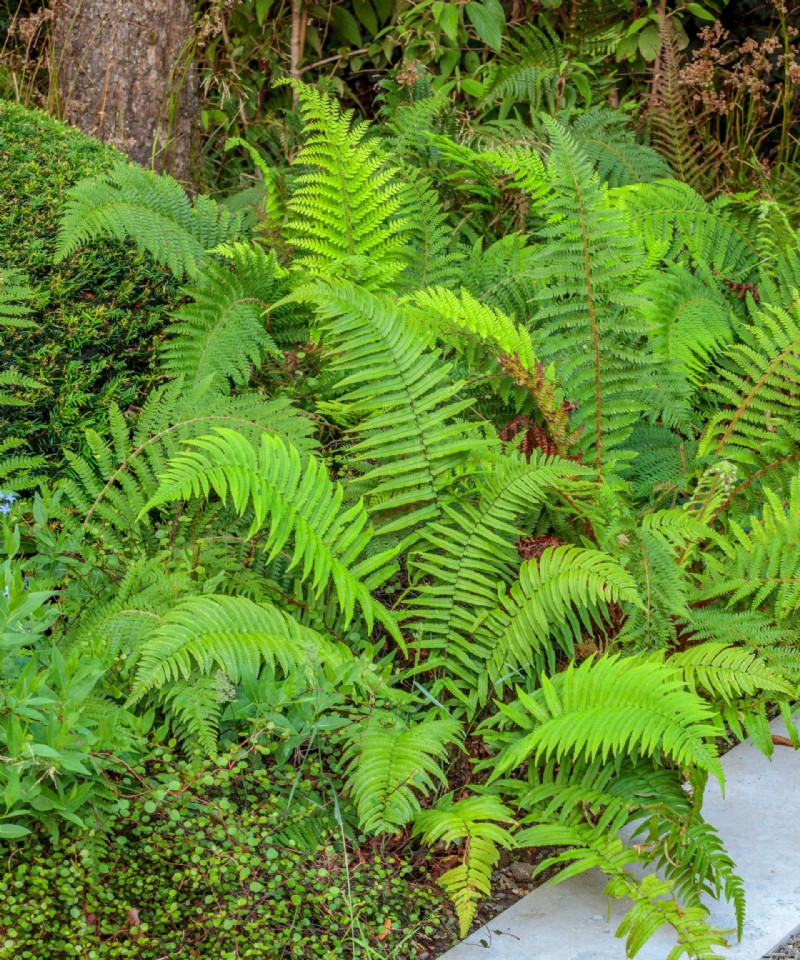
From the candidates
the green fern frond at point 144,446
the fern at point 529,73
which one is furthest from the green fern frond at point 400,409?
the fern at point 529,73

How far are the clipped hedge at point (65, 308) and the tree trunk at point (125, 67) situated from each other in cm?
95

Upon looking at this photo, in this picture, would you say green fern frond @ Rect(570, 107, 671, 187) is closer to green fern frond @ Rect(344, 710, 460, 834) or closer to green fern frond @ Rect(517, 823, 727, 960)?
green fern frond @ Rect(344, 710, 460, 834)

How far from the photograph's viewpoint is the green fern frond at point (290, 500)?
2.71 m

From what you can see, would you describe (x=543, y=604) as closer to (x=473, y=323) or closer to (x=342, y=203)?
(x=473, y=323)

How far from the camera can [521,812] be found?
9.09ft

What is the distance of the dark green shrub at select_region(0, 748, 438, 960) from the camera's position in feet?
7.20

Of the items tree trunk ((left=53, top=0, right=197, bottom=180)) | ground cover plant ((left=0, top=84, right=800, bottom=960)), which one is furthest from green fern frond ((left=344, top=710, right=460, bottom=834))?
tree trunk ((left=53, top=0, right=197, bottom=180))

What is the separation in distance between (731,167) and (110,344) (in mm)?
3489

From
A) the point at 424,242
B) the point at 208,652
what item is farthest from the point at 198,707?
the point at 424,242

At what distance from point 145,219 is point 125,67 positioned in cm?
146

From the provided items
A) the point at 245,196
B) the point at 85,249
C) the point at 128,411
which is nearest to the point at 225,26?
the point at 245,196

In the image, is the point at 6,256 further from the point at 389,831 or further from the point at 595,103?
the point at 595,103

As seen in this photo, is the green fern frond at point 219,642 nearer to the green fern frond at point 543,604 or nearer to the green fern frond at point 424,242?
the green fern frond at point 543,604

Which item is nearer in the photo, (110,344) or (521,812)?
(521,812)
